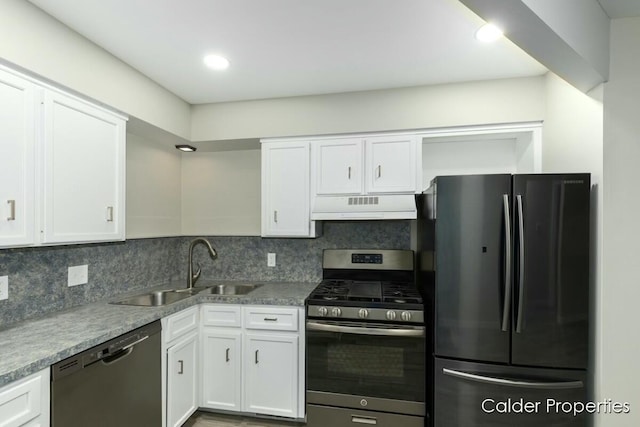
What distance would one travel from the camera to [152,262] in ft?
9.22

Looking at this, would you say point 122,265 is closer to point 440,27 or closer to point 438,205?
point 438,205

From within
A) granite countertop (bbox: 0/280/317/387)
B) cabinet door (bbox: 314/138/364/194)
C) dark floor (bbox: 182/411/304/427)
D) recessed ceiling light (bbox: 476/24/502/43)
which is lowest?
dark floor (bbox: 182/411/304/427)

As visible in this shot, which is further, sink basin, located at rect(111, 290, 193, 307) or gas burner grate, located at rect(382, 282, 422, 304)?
sink basin, located at rect(111, 290, 193, 307)

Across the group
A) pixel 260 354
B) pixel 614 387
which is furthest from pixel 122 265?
pixel 614 387

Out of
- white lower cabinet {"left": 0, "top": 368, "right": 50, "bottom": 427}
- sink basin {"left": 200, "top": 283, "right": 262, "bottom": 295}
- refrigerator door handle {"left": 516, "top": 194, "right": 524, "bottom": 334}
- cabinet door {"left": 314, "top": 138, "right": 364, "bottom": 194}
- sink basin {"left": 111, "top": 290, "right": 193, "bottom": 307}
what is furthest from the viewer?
sink basin {"left": 200, "top": 283, "right": 262, "bottom": 295}

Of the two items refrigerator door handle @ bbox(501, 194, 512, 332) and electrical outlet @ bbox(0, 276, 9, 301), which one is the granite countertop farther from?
refrigerator door handle @ bbox(501, 194, 512, 332)

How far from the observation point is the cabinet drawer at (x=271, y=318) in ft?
7.72

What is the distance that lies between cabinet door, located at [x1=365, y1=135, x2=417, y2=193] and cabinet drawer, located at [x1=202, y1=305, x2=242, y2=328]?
55.3 inches

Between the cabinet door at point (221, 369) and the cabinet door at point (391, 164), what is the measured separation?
5.15 feet

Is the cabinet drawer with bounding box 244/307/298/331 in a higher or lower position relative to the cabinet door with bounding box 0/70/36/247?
lower

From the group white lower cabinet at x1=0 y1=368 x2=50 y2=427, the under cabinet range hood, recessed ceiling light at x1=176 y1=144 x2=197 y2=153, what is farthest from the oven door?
recessed ceiling light at x1=176 y1=144 x2=197 y2=153

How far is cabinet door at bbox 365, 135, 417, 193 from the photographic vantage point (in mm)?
2502

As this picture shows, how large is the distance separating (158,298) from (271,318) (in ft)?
3.23

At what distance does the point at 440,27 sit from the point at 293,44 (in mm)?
824
